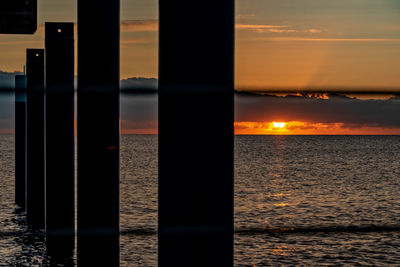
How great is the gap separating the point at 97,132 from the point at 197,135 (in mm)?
5372

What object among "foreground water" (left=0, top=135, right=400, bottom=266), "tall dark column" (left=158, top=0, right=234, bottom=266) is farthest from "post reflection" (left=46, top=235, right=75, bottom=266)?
"tall dark column" (left=158, top=0, right=234, bottom=266)

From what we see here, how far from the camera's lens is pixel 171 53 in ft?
6.57

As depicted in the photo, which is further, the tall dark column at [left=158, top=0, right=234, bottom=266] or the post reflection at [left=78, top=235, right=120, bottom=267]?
the post reflection at [left=78, top=235, right=120, bottom=267]

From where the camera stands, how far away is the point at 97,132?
7.23 m

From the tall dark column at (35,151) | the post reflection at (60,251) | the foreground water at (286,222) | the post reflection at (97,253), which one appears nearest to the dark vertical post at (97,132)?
the post reflection at (97,253)

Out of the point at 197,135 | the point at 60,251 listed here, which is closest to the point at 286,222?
the point at 60,251

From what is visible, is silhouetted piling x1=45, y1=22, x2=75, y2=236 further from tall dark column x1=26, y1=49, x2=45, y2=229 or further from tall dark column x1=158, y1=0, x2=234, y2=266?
tall dark column x1=158, y1=0, x2=234, y2=266

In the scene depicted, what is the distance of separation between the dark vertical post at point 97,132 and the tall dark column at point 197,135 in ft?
14.8

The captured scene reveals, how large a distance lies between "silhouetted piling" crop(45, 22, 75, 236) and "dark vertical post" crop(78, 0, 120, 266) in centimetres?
393

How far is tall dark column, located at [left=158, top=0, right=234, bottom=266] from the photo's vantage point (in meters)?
1.97

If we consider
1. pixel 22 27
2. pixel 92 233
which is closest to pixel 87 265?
A: pixel 22 27

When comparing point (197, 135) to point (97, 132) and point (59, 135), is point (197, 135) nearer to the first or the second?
point (97, 132)

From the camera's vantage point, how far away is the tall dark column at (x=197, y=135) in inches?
77.5

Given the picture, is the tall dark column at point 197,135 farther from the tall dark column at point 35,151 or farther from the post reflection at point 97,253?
the tall dark column at point 35,151
